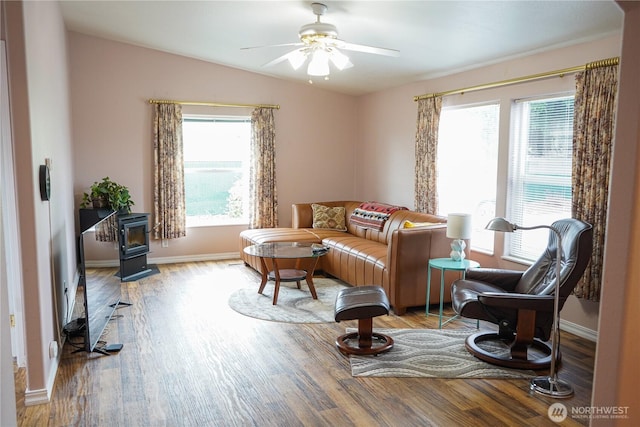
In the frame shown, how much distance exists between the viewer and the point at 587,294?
3.85 m

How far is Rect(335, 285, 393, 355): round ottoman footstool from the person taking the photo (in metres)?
3.56

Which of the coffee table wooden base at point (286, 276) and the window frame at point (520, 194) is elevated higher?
the window frame at point (520, 194)

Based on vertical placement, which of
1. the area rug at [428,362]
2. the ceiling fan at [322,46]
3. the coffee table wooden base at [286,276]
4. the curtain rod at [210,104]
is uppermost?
the ceiling fan at [322,46]

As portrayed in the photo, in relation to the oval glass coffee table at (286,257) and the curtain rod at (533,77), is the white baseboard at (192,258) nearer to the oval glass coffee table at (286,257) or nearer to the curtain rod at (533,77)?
the oval glass coffee table at (286,257)

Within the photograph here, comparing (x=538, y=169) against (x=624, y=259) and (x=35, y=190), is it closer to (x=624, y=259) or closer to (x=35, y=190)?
(x=624, y=259)

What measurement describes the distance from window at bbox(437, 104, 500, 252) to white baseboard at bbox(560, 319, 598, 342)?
1066mm

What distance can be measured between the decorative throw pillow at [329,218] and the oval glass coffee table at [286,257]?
3.98 ft

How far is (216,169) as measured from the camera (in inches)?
271

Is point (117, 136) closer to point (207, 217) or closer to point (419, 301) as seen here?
point (207, 217)

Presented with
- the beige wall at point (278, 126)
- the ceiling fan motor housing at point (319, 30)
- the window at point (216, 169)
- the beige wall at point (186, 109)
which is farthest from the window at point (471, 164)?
the window at point (216, 169)

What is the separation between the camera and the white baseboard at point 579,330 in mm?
3926

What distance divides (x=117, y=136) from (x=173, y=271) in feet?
6.02

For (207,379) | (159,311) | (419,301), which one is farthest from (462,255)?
(159,311)

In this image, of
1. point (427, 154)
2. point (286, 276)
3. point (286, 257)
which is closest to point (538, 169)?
point (427, 154)
